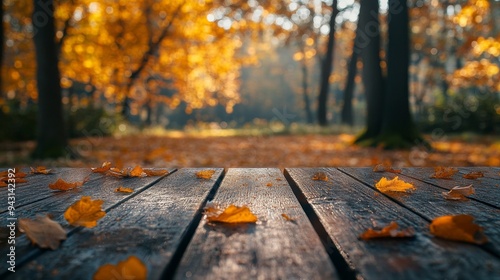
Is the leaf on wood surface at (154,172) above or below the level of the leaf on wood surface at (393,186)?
below

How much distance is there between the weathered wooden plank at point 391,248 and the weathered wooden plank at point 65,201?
688mm

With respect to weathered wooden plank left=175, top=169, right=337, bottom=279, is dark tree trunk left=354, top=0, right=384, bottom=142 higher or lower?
higher

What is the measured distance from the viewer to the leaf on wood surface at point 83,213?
3.64 feet

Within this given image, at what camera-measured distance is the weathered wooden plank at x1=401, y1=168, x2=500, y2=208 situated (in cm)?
144

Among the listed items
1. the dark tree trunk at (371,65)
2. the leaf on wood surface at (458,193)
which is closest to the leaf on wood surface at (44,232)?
the leaf on wood surface at (458,193)

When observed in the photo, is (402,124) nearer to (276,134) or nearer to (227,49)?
(276,134)

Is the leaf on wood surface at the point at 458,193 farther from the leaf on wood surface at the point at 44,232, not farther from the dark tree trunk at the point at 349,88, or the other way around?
the dark tree trunk at the point at 349,88

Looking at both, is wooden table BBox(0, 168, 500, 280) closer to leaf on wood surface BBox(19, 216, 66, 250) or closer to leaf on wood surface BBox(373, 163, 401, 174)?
leaf on wood surface BBox(19, 216, 66, 250)

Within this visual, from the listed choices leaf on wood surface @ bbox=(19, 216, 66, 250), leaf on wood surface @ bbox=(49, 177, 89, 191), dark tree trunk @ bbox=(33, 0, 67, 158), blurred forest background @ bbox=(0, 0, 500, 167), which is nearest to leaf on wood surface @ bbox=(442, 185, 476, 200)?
leaf on wood surface @ bbox=(19, 216, 66, 250)

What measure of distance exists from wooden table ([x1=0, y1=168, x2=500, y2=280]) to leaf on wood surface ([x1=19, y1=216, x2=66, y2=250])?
0.07 feet

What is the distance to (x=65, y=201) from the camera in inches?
55.2

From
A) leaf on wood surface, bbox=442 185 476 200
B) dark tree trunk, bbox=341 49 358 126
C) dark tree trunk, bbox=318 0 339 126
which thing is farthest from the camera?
dark tree trunk, bbox=341 49 358 126

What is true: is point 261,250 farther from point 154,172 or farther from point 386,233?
point 154,172

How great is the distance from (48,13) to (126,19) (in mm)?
10132
